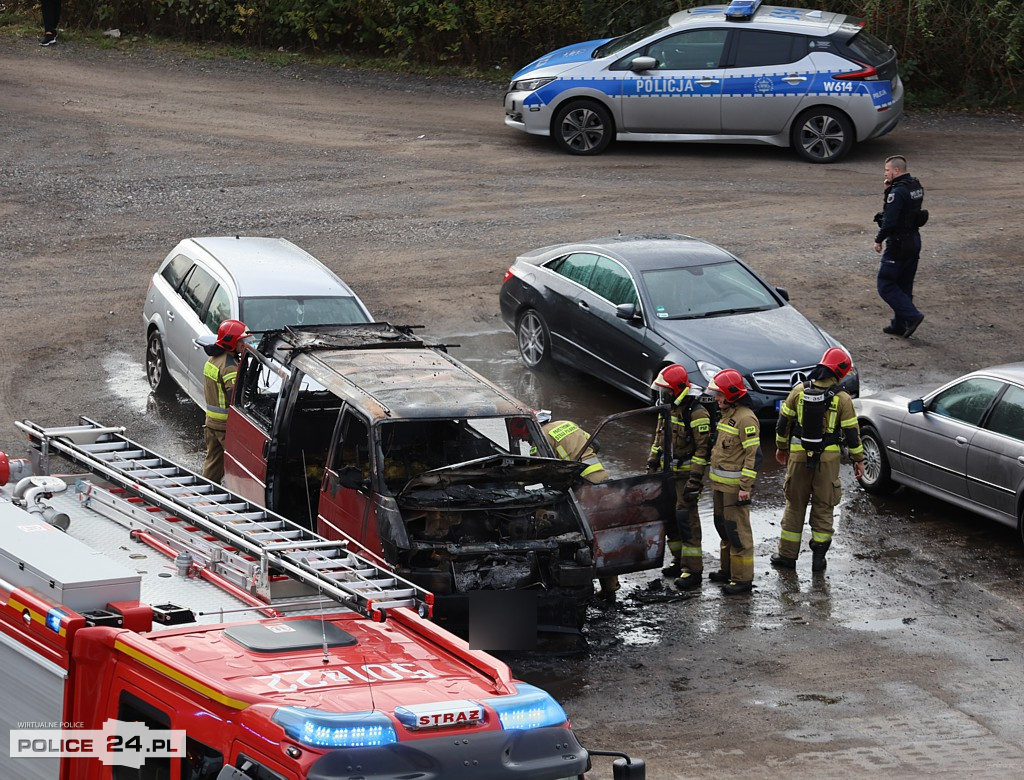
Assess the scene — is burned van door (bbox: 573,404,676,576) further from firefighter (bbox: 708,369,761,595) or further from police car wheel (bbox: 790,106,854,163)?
police car wheel (bbox: 790,106,854,163)

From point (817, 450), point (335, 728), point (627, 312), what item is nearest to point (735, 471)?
point (817, 450)

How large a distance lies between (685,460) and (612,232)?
8503 millimetres

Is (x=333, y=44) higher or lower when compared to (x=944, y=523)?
higher

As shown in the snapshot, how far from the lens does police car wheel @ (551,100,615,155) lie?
74.0 feet

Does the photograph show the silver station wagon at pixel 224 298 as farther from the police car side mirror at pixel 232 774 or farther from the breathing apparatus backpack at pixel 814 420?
the police car side mirror at pixel 232 774

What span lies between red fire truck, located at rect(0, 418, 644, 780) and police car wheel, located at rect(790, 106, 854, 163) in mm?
16421

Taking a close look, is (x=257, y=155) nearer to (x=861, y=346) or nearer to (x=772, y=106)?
(x=772, y=106)

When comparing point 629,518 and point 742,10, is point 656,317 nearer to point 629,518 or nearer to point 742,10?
point 629,518

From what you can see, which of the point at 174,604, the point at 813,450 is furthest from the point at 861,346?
the point at 174,604

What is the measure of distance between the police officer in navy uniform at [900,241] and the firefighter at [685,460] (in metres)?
5.88

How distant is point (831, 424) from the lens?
37.4ft

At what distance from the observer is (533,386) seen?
50.9ft

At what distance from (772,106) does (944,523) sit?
10728 mm

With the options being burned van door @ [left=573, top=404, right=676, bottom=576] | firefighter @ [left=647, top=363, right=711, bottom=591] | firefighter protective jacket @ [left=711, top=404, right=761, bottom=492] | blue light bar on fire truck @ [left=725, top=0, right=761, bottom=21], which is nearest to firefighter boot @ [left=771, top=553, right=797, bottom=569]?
firefighter @ [left=647, top=363, right=711, bottom=591]
